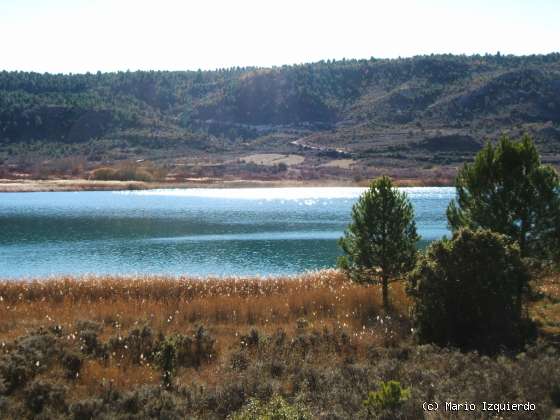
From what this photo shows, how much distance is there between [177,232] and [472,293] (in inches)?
1662

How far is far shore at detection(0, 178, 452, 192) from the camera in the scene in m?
110

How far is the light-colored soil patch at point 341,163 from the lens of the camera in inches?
5197

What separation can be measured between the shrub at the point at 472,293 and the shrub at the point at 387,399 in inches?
170

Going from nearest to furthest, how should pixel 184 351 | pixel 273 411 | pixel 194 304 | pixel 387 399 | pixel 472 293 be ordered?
pixel 273 411, pixel 387 399, pixel 184 351, pixel 472 293, pixel 194 304

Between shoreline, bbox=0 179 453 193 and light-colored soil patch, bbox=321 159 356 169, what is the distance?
561 inches

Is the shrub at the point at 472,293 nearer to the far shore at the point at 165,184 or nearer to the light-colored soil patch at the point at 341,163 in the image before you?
the far shore at the point at 165,184

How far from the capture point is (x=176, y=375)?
11.6 metres

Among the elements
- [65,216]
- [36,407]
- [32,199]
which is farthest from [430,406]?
[32,199]

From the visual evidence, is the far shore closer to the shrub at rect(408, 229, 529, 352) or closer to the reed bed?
the reed bed

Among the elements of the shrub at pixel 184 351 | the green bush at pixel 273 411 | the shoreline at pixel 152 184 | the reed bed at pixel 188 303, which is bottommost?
the shoreline at pixel 152 184

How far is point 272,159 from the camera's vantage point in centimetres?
14562

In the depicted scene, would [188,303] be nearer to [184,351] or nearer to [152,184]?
[184,351]

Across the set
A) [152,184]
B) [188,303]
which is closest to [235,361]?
[188,303]

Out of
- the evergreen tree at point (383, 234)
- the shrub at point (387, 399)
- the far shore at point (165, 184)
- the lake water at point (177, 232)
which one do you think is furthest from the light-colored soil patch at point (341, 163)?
the shrub at point (387, 399)
